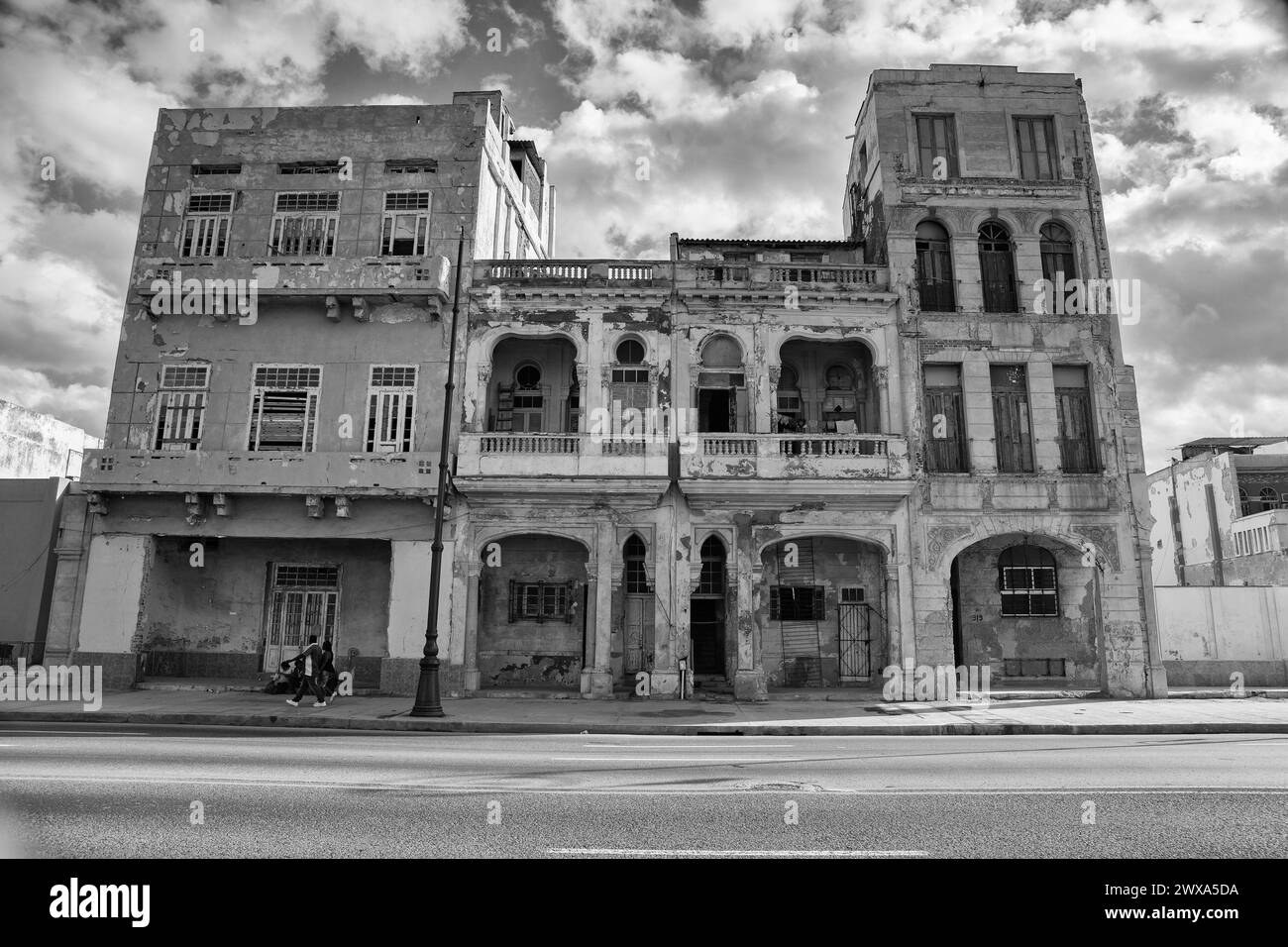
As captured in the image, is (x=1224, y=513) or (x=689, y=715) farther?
(x=1224, y=513)

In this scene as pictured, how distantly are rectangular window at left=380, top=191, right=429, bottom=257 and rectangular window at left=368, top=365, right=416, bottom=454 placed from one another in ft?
11.5

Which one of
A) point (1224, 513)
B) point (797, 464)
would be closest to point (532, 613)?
point (797, 464)

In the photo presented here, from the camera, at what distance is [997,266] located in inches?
871

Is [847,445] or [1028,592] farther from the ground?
[847,445]

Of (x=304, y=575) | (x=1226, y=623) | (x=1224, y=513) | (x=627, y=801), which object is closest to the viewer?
(x=627, y=801)

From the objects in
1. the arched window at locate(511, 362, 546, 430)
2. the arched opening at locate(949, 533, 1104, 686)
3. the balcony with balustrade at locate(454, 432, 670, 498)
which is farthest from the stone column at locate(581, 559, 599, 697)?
the arched opening at locate(949, 533, 1104, 686)

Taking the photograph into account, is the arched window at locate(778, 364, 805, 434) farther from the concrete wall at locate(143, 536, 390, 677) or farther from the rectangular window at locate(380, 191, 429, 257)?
the concrete wall at locate(143, 536, 390, 677)

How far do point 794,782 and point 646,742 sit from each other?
4.60 m

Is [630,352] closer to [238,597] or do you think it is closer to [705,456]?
[705,456]

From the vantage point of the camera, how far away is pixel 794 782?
816cm

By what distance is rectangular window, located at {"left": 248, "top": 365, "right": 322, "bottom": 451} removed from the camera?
2109 cm

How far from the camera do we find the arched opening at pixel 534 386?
72.8 ft

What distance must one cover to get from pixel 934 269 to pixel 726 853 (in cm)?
2002
